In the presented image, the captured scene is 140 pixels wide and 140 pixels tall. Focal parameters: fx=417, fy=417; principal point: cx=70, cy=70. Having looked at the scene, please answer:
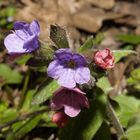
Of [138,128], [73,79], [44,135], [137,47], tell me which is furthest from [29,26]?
[137,47]

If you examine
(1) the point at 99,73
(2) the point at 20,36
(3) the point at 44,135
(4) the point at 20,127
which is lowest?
(3) the point at 44,135

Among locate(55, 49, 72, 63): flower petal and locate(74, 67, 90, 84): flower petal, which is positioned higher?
locate(55, 49, 72, 63): flower petal

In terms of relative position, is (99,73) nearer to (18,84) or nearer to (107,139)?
(107,139)

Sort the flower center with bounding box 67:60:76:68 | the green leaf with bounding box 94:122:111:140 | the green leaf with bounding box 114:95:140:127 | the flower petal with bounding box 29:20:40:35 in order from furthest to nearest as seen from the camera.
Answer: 1. the green leaf with bounding box 114:95:140:127
2. the green leaf with bounding box 94:122:111:140
3. the flower center with bounding box 67:60:76:68
4. the flower petal with bounding box 29:20:40:35

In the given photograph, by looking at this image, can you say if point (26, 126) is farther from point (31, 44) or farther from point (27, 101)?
point (31, 44)

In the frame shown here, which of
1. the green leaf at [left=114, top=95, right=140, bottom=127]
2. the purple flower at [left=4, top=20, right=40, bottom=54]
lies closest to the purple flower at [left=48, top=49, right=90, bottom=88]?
the purple flower at [left=4, top=20, right=40, bottom=54]

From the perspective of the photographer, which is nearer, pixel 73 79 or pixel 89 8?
pixel 73 79

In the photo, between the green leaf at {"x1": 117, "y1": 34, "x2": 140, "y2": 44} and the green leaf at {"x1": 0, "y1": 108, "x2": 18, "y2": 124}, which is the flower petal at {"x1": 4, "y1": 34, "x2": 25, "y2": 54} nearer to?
the green leaf at {"x1": 0, "y1": 108, "x2": 18, "y2": 124}
